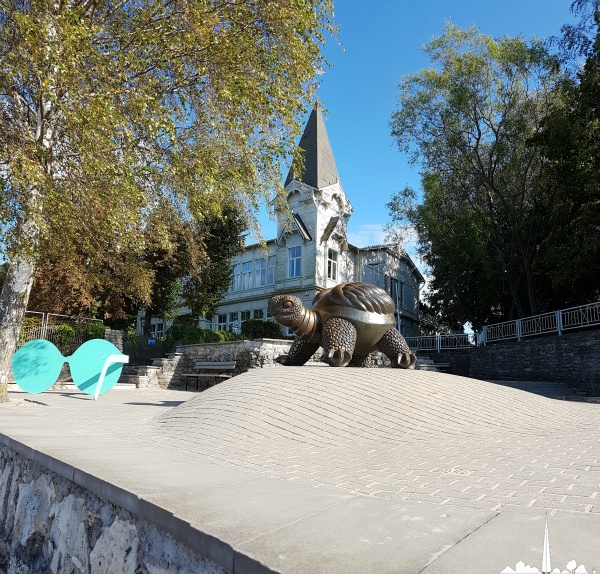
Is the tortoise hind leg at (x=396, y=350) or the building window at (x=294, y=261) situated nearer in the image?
the tortoise hind leg at (x=396, y=350)

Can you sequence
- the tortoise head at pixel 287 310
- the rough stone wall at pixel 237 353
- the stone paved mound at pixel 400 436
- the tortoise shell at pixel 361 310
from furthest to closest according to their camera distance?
1. the rough stone wall at pixel 237 353
2. the tortoise shell at pixel 361 310
3. the tortoise head at pixel 287 310
4. the stone paved mound at pixel 400 436

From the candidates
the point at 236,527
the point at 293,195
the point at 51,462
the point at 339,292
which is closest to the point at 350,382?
the point at 339,292

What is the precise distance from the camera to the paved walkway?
188cm

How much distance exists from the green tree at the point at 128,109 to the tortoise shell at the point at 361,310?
3643 millimetres

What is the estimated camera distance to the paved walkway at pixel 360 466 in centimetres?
188

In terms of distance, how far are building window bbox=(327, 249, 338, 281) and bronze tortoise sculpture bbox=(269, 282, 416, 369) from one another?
71.1 feet

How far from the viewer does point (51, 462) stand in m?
3.58

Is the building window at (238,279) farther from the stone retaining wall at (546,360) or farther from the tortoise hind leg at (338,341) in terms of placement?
the tortoise hind leg at (338,341)

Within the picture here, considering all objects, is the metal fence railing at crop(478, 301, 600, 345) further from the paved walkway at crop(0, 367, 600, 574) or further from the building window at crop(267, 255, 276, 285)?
the building window at crop(267, 255, 276, 285)

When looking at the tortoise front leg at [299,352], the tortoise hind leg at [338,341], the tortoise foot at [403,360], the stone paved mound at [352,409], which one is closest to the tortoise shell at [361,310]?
the tortoise hind leg at [338,341]

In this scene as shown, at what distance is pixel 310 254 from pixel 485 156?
11.5 meters

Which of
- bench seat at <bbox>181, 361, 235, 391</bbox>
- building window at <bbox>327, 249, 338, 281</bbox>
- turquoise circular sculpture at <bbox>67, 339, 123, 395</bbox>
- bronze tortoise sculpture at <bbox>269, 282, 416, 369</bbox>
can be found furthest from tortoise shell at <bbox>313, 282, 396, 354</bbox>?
building window at <bbox>327, 249, 338, 281</bbox>

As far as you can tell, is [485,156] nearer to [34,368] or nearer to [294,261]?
[294,261]

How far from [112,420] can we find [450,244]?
25606 millimetres
